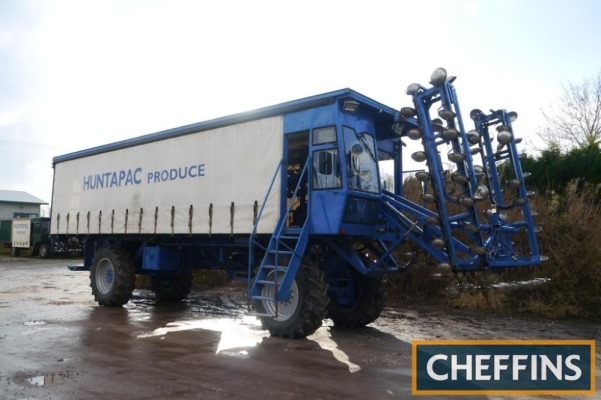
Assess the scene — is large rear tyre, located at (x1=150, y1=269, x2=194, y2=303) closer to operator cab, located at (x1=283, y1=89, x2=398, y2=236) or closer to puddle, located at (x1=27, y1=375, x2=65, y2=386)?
operator cab, located at (x1=283, y1=89, x2=398, y2=236)

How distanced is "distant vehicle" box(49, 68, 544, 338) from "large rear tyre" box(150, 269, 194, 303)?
0.59m

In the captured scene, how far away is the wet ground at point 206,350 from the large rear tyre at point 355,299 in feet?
0.92

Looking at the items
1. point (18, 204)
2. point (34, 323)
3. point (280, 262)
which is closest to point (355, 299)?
point (280, 262)

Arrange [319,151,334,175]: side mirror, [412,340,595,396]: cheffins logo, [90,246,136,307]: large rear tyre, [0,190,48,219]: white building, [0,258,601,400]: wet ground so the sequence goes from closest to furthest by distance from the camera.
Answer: [0,258,601,400]: wet ground
[412,340,595,396]: cheffins logo
[319,151,334,175]: side mirror
[90,246,136,307]: large rear tyre
[0,190,48,219]: white building

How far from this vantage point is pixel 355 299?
965 centimetres

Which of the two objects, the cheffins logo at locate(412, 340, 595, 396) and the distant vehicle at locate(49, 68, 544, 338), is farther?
the distant vehicle at locate(49, 68, 544, 338)

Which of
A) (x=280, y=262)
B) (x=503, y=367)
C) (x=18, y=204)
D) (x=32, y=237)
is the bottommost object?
(x=503, y=367)

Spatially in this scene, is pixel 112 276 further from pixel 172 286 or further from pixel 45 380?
pixel 45 380

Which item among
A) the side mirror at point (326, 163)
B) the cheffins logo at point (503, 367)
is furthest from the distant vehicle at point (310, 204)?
the cheffins logo at point (503, 367)

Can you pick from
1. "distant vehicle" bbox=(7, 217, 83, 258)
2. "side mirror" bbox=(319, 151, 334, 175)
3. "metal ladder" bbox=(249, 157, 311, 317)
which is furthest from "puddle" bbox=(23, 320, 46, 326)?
"distant vehicle" bbox=(7, 217, 83, 258)

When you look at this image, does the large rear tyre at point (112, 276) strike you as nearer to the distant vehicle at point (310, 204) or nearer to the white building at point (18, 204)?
the distant vehicle at point (310, 204)

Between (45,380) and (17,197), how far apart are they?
6065 centimetres

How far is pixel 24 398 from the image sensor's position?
16.7 feet

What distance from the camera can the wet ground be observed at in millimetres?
5527
